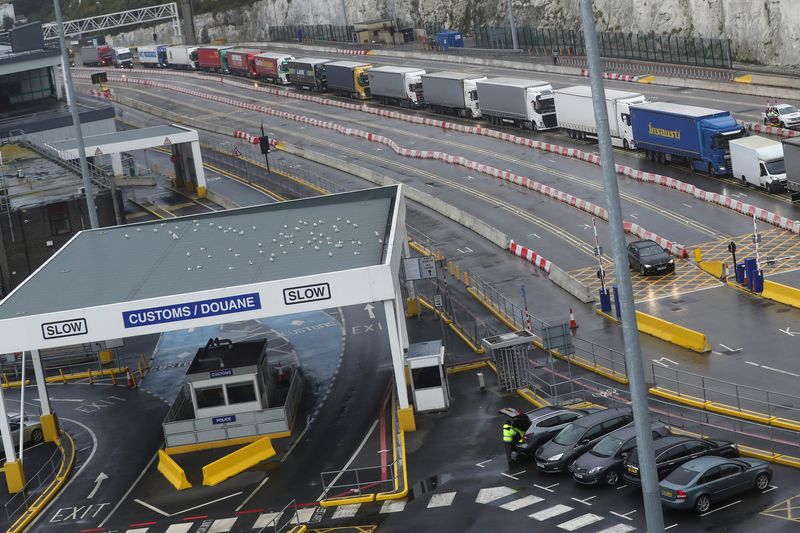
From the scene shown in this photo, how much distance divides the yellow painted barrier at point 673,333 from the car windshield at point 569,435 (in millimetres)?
10937

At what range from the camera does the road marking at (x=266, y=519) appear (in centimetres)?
3572

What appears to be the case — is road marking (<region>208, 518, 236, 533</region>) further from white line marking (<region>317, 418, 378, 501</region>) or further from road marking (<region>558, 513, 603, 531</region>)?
road marking (<region>558, 513, 603, 531</region>)

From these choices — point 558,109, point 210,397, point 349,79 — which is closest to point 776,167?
point 558,109

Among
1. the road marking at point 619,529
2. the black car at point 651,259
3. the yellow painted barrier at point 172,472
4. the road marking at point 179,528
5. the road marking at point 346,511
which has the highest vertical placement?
the black car at point 651,259

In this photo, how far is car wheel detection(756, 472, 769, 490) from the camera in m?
31.7

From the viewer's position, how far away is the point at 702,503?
102 ft

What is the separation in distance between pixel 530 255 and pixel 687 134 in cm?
1591

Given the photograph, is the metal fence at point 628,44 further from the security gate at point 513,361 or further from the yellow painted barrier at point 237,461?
the yellow painted barrier at point 237,461

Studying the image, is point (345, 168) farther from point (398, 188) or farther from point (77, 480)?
point (77, 480)

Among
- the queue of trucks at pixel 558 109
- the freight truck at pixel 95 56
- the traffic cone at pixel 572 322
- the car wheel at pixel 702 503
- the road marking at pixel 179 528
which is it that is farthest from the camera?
the freight truck at pixel 95 56

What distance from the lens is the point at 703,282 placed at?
54.4 m

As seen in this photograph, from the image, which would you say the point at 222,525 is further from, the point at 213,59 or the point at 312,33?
the point at 312,33

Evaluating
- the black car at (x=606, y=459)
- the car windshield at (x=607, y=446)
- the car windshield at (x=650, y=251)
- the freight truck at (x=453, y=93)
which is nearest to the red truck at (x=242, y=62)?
the freight truck at (x=453, y=93)

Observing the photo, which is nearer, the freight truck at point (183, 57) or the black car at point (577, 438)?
the black car at point (577, 438)
